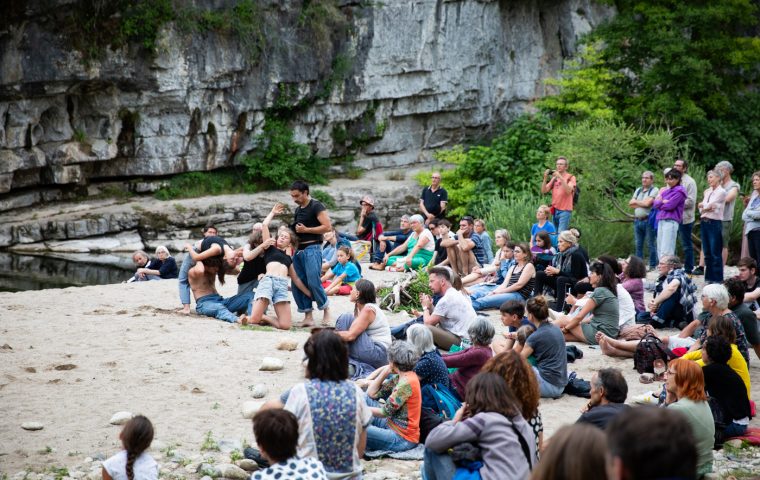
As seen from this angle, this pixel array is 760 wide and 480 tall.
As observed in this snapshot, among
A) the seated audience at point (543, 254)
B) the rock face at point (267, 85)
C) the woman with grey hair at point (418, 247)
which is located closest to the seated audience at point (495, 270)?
the seated audience at point (543, 254)

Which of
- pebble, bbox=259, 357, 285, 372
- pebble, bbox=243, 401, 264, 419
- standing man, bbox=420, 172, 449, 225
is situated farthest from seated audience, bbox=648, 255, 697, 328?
standing man, bbox=420, 172, 449, 225

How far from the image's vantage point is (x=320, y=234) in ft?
32.9

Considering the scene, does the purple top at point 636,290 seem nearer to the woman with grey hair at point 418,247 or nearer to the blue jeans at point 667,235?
the blue jeans at point 667,235

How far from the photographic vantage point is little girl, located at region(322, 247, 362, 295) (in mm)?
12352

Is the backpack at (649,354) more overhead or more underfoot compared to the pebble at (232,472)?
more overhead

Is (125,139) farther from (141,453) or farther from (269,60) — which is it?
(141,453)

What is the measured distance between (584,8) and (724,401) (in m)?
24.8

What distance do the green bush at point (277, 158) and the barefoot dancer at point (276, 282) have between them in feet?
51.2

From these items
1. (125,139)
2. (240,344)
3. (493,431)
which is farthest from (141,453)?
(125,139)

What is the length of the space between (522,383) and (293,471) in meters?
1.75

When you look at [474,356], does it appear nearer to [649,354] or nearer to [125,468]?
[649,354]

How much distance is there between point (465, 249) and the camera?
43.2ft

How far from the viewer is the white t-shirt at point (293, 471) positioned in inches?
146

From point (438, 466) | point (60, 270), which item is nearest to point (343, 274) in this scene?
point (438, 466)
